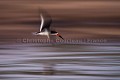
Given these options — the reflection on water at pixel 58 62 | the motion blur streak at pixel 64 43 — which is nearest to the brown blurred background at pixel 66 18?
the motion blur streak at pixel 64 43

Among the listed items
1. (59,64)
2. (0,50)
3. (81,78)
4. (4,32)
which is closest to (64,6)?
(4,32)

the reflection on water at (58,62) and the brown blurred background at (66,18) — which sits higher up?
the reflection on water at (58,62)

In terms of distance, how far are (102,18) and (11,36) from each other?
125 inches

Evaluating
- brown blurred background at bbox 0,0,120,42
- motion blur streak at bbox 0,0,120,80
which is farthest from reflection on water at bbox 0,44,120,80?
brown blurred background at bbox 0,0,120,42

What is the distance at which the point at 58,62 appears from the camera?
9992 millimetres

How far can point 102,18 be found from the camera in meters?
15.4

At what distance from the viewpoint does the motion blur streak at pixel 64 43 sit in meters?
9.24

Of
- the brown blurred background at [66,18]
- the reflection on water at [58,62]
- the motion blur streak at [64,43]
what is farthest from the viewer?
the brown blurred background at [66,18]

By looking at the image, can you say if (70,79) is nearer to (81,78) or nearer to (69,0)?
(81,78)

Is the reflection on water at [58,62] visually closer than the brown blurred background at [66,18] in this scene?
Yes

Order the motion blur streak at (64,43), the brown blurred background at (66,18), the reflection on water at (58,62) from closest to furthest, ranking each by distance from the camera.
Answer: the reflection on water at (58,62) < the motion blur streak at (64,43) < the brown blurred background at (66,18)

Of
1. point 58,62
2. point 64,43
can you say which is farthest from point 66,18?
point 58,62

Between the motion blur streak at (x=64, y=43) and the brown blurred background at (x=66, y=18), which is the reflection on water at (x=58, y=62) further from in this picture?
the brown blurred background at (x=66, y=18)

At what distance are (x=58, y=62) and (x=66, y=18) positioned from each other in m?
5.47
